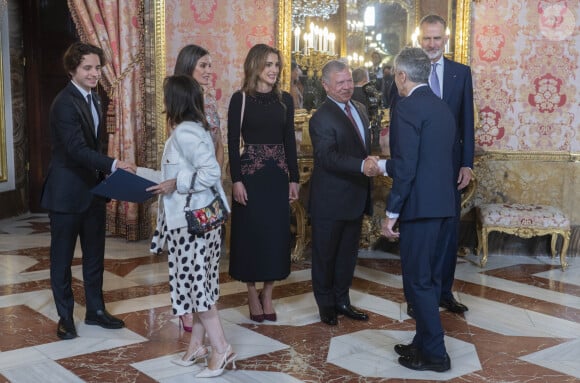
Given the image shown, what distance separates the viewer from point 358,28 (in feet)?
20.0

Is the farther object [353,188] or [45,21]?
[45,21]

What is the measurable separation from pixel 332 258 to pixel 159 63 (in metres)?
3.03

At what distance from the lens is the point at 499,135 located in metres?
6.18

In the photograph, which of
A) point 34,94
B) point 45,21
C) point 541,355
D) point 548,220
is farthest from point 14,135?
point 541,355

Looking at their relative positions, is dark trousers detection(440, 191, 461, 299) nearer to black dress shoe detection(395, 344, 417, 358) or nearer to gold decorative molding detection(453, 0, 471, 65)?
black dress shoe detection(395, 344, 417, 358)

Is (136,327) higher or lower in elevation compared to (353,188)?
lower

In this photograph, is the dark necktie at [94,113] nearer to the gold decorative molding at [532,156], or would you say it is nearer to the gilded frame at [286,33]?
the gilded frame at [286,33]

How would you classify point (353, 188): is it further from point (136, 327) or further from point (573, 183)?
point (573, 183)

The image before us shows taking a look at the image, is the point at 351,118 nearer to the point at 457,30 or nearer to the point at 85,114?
the point at 85,114

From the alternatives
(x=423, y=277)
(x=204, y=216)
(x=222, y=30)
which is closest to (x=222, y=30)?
(x=222, y=30)

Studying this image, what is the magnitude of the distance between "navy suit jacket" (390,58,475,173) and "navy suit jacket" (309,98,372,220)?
43 cm

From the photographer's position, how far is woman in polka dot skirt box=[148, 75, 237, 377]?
298 centimetres

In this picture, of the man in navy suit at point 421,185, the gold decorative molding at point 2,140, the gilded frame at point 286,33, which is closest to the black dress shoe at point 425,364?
the man in navy suit at point 421,185

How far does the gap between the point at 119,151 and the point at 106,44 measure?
3.20 feet
